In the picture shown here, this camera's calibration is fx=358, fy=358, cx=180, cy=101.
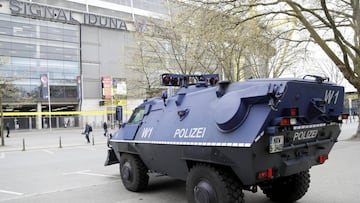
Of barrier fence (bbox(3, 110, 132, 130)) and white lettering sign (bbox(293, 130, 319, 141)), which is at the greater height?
white lettering sign (bbox(293, 130, 319, 141))

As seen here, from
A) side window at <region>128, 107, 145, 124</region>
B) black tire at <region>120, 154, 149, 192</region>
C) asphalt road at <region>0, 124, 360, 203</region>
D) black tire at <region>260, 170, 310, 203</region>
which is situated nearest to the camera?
black tire at <region>260, 170, 310, 203</region>

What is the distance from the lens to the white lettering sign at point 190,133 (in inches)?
223

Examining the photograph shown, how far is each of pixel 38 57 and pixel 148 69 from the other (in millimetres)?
A: 29603

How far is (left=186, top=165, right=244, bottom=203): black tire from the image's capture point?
16.9ft

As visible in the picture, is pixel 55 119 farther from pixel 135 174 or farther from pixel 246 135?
pixel 246 135

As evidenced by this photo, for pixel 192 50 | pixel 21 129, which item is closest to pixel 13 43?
pixel 21 129

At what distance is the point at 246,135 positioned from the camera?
192 inches

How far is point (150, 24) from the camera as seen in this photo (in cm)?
2491

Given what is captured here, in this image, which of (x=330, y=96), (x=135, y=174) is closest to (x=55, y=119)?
(x=135, y=174)

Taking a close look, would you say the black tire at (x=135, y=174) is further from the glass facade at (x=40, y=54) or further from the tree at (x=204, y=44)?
the glass facade at (x=40, y=54)

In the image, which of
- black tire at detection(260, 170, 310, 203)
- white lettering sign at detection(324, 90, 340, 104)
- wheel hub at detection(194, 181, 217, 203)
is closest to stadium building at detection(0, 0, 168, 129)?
black tire at detection(260, 170, 310, 203)

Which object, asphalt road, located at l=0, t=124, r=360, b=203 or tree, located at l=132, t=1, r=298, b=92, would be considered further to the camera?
tree, located at l=132, t=1, r=298, b=92

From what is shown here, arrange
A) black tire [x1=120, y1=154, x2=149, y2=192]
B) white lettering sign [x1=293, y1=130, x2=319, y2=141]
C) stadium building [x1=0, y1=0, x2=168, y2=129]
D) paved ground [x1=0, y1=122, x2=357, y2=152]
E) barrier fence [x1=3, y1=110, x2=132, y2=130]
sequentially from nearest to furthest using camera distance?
white lettering sign [x1=293, y1=130, x2=319, y2=141] → black tire [x1=120, y1=154, x2=149, y2=192] → paved ground [x1=0, y1=122, x2=357, y2=152] → barrier fence [x1=3, y1=110, x2=132, y2=130] → stadium building [x1=0, y1=0, x2=168, y2=129]

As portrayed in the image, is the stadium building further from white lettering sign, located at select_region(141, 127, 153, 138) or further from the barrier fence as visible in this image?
white lettering sign, located at select_region(141, 127, 153, 138)
